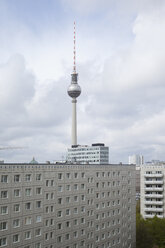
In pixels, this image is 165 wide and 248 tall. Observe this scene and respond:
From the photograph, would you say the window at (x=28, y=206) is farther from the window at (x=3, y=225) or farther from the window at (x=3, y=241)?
the window at (x=3, y=241)

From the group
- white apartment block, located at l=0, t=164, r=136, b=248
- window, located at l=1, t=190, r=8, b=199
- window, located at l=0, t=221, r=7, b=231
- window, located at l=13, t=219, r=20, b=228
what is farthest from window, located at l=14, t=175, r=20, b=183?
window, located at l=0, t=221, r=7, b=231

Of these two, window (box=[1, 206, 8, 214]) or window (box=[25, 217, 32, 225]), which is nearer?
window (box=[1, 206, 8, 214])

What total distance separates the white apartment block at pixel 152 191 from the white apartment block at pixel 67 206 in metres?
23.9

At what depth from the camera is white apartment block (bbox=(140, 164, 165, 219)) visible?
97.6 metres

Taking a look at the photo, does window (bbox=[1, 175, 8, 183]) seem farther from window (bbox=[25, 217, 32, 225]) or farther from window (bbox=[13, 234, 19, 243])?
window (bbox=[13, 234, 19, 243])

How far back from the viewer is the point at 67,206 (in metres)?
56.1

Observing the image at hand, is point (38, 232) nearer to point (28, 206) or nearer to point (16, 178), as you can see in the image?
point (28, 206)

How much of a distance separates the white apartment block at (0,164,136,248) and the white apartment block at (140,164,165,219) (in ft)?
78.5

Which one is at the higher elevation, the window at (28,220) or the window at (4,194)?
the window at (4,194)

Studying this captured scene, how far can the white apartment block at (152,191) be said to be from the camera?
97.6 meters

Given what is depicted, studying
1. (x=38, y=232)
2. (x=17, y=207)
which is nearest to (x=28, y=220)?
(x=17, y=207)

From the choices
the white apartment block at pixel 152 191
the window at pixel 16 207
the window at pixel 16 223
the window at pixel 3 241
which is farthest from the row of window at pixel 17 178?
the white apartment block at pixel 152 191

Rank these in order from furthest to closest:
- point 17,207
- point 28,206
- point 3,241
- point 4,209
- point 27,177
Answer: point 27,177, point 28,206, point 17,207, point 4,209, point 3,241

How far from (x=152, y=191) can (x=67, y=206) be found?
5118 centimetres
